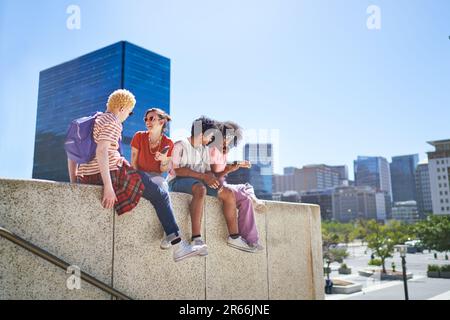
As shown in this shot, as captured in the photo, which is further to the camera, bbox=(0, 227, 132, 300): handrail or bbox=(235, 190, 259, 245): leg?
bbox=(235, 190, 259, 245): leg

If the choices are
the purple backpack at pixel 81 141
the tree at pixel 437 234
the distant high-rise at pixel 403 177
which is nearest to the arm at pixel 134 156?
the purple backpack at pixel 81 141

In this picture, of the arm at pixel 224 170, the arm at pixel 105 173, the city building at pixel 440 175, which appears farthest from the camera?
the city building at pixel 440 175

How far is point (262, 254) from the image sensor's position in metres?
4.54

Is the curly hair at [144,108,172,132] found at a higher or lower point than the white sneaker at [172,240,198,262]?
higher

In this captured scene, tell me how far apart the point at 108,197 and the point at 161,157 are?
756mm

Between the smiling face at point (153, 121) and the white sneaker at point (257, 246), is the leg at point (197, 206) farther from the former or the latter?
the white sneaker at point (257, 246)

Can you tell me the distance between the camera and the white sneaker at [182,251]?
3.57 metres

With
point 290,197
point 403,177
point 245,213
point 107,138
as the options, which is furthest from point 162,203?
point 403,177

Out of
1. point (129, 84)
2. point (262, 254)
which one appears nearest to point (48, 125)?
point (129, 84)

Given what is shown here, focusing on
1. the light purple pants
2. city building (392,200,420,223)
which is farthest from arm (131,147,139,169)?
city building (392,200,420,223)

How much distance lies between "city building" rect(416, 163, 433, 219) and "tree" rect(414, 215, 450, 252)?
404 feet

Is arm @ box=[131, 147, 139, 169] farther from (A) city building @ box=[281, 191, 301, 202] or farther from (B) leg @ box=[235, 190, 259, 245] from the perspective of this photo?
(A) city building @ box=[281, 191, 301, 202]

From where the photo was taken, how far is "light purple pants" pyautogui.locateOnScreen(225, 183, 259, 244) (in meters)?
4.24

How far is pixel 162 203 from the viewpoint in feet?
11.1
